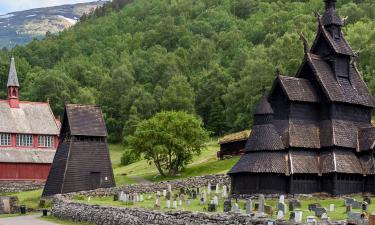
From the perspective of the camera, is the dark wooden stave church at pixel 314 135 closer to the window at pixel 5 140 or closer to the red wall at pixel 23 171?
the red wall at pixel 23 171

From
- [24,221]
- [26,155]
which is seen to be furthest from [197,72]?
[24,221]

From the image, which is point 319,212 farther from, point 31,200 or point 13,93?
point 13,93

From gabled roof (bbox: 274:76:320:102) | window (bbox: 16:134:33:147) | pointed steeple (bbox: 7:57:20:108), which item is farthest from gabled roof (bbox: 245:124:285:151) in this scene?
pointed steeple (bbox: 7:57:20:108)

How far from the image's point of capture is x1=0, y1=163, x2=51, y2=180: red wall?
75.1 metres

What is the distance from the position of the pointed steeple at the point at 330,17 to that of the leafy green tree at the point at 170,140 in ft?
69.1

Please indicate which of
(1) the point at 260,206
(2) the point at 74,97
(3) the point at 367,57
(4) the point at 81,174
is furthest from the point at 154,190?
(2) the point at 74,97

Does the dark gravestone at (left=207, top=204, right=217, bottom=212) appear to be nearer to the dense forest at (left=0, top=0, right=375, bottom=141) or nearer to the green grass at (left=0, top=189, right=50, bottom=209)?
the green grass at (left=0, top=189, right=50, bottom=209)

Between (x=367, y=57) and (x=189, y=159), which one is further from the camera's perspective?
(x=367, y=57)

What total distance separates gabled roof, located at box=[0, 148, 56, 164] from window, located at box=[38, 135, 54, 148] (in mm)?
768

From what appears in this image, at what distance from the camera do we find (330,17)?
51.1 m

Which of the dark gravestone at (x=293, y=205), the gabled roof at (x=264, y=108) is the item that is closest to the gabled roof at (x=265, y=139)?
the gabled roof at (x=264, y=108)

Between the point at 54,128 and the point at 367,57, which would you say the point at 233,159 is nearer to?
the point at 54,128

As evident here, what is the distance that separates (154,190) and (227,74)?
233 ft

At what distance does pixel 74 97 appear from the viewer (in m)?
136
